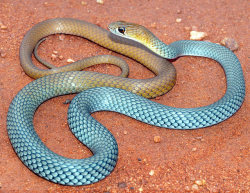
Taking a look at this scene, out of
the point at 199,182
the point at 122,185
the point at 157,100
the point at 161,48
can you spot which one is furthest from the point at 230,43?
the point at 122,185

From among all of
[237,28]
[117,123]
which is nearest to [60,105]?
[117,123]

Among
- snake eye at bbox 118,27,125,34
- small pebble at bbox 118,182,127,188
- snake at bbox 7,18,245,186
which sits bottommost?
small pebble at bbox 118,182,127,188

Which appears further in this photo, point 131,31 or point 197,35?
point 197,35

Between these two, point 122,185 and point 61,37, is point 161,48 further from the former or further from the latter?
point 122,185

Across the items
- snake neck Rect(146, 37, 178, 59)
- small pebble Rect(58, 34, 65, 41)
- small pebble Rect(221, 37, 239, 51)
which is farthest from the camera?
small pebble Rect(58, 34, 65, 41)

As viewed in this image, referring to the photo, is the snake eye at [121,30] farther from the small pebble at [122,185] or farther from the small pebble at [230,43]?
the small pebble at [122,185]

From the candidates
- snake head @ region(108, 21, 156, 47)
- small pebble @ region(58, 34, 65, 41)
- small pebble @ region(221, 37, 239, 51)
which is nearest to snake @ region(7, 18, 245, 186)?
snake head @ region(108, 21, 156, 47)

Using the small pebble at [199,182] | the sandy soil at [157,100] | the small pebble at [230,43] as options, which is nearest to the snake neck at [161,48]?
the sandy soil at [157,100]

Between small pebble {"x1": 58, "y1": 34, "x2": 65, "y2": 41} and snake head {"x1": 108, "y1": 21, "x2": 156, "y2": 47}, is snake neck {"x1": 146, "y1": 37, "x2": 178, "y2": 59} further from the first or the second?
small pebble {"x1": 58, "y1": 34, "x2": 65, "y2": 41}
